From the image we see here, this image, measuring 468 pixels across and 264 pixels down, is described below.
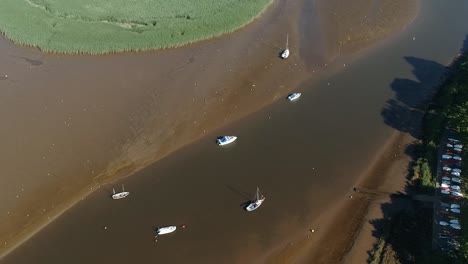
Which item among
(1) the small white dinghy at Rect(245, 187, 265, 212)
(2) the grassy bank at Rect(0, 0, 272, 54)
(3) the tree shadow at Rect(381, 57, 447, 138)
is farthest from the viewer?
(2) the grassy bank at Rect(0, 0, 272, 54)

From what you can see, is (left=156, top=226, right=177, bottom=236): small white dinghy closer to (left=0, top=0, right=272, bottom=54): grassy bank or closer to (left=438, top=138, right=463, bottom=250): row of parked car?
(left=438, top=138, right=463, bottom=250): row of parked car

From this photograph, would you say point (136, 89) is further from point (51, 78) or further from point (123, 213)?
point (123, 213)

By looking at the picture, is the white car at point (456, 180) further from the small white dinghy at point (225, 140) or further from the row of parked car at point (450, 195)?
the small white dinghy at point (225, 140)

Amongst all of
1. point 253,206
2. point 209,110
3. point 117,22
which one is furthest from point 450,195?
point 117,22

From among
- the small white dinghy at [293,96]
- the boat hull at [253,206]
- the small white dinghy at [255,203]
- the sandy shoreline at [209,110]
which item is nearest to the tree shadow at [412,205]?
the small white dinghy at [255,203]

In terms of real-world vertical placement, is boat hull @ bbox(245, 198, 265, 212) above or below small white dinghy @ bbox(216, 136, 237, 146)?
below

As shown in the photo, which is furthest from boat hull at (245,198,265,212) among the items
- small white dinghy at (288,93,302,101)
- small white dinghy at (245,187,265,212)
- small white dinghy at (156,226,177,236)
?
small white dinghy at (288,93,302,101)

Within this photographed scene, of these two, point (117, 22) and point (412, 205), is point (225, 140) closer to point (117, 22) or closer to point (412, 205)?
point (412, 205)
